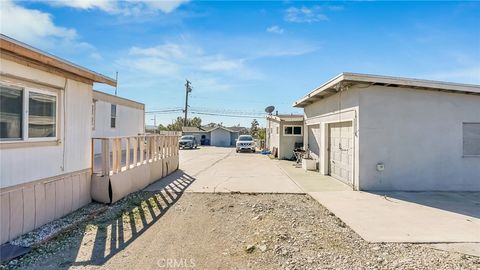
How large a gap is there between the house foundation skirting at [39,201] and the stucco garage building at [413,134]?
7648mm

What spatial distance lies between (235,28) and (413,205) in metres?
7.69

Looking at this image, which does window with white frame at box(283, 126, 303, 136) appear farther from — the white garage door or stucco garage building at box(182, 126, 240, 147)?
stucco garage building at box(182, 126, 240, 147)

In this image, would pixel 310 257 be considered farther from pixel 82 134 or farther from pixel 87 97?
pixel 87 97

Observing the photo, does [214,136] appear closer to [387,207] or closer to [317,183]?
[317,183]

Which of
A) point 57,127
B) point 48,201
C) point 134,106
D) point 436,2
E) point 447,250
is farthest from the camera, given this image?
point 134,106

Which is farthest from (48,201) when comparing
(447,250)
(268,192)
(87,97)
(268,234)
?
(447,250)

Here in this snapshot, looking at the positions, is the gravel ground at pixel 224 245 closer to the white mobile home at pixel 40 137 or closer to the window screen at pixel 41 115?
the white mobile home at pixel 40 137

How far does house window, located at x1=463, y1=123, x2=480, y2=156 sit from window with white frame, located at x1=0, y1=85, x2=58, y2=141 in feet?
37.2

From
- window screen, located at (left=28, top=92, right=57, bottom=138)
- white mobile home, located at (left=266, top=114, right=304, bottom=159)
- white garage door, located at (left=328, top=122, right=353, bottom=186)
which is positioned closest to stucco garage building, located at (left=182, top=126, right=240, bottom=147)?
white mobile home, located at (left=266, top=114, right=304, bottom=159)

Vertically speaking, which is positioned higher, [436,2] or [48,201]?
[436,2]

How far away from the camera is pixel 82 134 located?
6590 mm

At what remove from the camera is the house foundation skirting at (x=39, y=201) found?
433 cm

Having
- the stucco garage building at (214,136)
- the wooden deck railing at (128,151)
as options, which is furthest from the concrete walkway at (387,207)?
the stucco garage building at (214,136)

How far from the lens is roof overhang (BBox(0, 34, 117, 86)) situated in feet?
13.8
